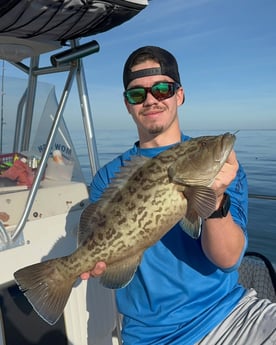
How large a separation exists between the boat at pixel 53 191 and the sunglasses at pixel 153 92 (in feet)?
1.68

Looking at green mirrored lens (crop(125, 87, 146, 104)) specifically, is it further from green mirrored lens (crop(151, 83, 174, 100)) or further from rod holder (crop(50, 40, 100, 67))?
rod holder (crop(50, 40, 100, 67))

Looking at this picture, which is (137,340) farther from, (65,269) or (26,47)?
(26,47)

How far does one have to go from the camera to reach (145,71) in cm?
267

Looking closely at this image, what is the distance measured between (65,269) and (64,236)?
2.57 ft

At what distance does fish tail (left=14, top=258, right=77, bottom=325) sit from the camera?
2.04 metres

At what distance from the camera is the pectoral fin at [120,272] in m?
2.12

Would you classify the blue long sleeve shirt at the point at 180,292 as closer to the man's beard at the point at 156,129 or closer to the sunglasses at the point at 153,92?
the man's beard at the point at 156,129

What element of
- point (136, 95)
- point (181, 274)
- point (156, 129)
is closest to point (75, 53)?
point (136, 95)

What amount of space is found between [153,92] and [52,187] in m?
1.01

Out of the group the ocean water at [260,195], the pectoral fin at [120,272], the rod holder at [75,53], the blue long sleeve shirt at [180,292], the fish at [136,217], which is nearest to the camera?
the fish at [136,217]

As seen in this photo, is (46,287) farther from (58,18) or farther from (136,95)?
(58,18)

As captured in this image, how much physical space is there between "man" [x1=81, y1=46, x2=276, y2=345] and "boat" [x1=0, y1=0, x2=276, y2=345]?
0.41 m

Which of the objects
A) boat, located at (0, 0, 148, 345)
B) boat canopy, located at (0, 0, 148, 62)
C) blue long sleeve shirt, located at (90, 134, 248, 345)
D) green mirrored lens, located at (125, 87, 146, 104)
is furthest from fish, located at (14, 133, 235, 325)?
boat canopy, located at (0, 0, 148, 62)

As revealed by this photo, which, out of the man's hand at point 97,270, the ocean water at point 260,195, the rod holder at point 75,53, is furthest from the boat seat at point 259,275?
the rod holder at point 75,53
